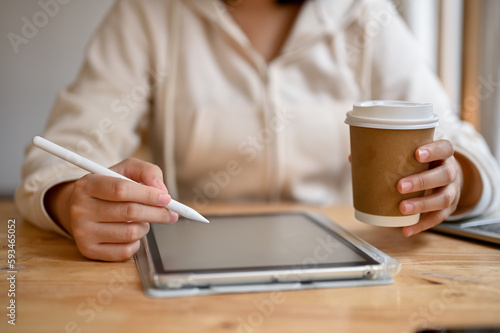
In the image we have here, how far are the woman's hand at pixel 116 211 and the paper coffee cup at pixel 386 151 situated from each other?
0.25m

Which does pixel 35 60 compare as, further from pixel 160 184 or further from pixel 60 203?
pixel 160 184

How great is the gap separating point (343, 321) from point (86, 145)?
0.64 meters

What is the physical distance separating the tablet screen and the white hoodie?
329mm

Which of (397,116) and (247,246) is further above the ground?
(397,116)

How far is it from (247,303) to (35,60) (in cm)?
154

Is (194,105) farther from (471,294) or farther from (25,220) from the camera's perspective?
(471,294)

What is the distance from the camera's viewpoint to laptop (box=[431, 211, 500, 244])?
74cm

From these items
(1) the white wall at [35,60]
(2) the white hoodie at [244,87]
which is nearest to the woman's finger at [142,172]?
(2) the white hoodie at [244,87]

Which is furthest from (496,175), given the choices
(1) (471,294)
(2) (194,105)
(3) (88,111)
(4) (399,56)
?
A: (3) (88,111)

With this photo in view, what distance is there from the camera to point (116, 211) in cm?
63

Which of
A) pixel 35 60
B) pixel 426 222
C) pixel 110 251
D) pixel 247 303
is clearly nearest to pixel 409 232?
pixel 426 222

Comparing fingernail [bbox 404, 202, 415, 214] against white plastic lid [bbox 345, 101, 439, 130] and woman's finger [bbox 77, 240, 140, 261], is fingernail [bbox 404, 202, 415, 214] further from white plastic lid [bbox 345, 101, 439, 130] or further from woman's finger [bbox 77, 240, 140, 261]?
woman's finger [bbox 77, 240, 140, 261]

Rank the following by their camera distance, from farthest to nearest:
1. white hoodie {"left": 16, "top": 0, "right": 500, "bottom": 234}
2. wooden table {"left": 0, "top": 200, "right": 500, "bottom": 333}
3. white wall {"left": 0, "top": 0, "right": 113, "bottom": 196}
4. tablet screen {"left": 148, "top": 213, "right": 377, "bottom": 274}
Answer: white wall {"left": 0, "top": 0, "right": 113, "bottom": 196} < white hoodie {"left": 16, "top": 0, "right": 500, "bottom": 234} < tablet screen {"left": 148, "top": 213, "right": 377, "bottom": 274} < wooden table {"left": 0, "top": 200, "right": 500, "bottom": 333}

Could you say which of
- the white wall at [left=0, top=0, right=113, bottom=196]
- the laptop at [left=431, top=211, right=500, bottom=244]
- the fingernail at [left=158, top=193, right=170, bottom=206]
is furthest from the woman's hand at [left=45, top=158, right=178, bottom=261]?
the white wall at [left=0, top=0, right=113, bottom=196]
